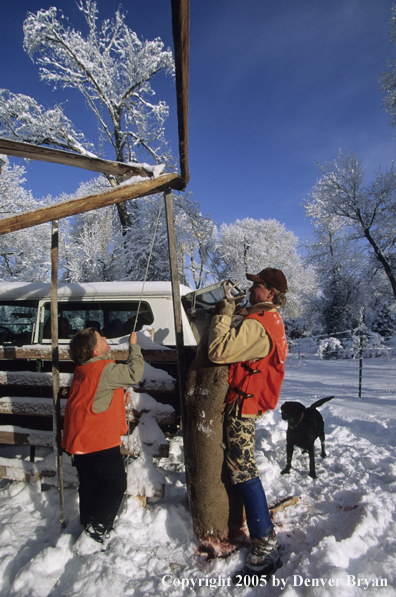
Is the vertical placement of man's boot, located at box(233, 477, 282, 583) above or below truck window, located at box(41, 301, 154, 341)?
below

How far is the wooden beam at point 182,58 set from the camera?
135 cm

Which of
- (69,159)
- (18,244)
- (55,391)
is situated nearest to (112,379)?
(55,391)

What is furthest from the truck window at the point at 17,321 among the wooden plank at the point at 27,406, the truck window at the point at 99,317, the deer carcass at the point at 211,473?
the deer carcass at the point at 211,473

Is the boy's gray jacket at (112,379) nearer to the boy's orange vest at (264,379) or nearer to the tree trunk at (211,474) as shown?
the tree trunk at (211,474)

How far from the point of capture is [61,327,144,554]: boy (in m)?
2.19

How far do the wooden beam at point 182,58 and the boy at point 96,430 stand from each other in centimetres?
169

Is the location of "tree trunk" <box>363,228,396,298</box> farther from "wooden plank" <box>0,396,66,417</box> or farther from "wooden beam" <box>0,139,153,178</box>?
"wooden plank" <box>0,396,66,417</box>

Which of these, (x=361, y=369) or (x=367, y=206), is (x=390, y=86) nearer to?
(x=367, y=206)

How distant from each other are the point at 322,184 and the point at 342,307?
908 centimetres

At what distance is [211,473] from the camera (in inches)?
83.3

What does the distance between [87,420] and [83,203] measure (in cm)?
187

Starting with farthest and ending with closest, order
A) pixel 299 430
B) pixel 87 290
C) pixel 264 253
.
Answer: pixel 264 253 → pixel 87 290 → pixel 299 430

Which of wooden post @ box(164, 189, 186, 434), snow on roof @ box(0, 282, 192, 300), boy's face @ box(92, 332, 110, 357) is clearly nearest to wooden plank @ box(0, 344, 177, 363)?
wooden post @ box(164, 189, 186, 434)

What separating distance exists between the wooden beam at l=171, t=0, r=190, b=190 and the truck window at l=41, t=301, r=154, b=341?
2.84 meters
